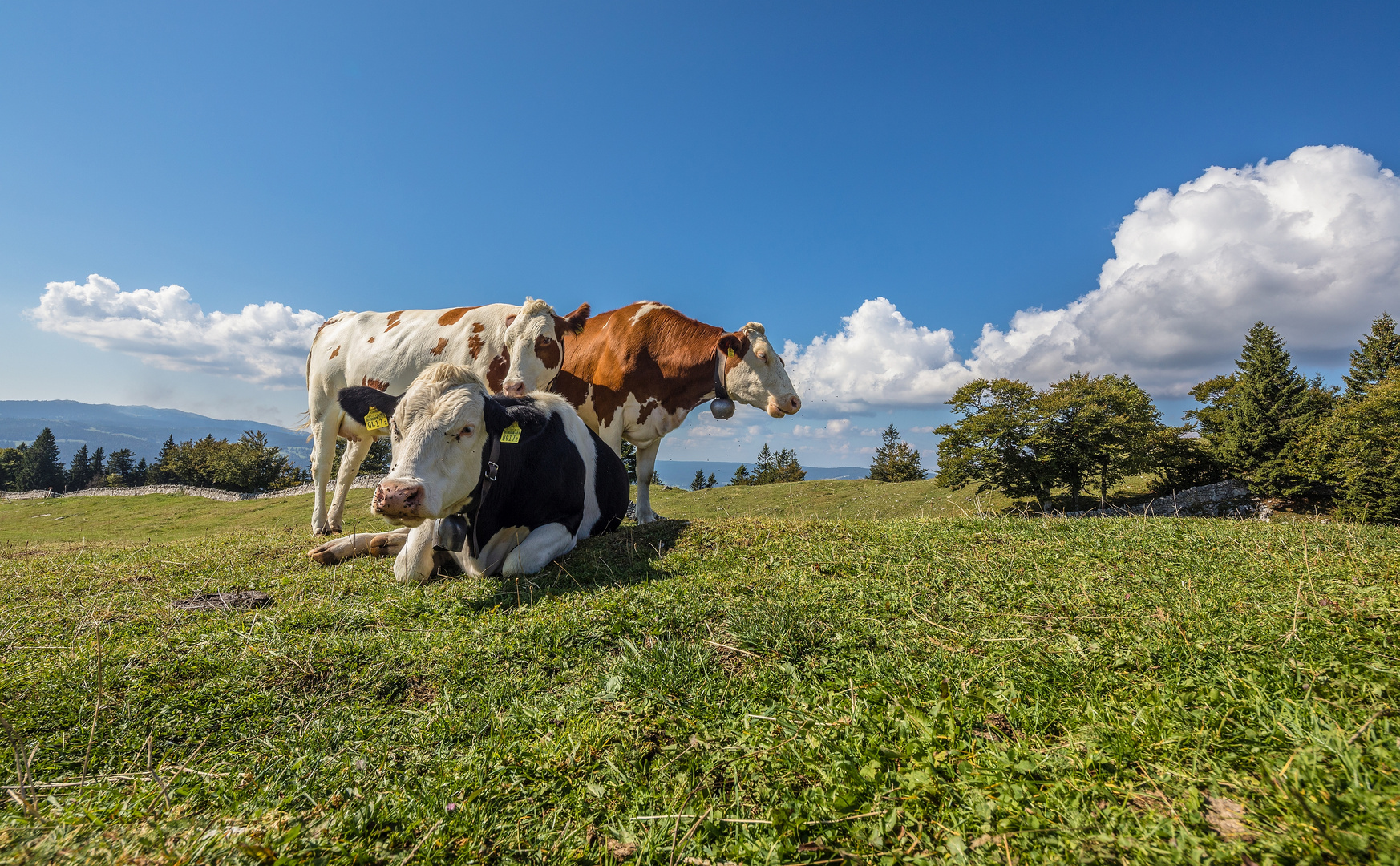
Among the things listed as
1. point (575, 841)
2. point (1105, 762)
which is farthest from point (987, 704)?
point (575, 841)

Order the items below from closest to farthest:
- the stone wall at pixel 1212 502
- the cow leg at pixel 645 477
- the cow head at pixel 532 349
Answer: the cow head at pixel 532 349 < the cow leg at pixel 645 477 < the stone wall at pixel 1212 502

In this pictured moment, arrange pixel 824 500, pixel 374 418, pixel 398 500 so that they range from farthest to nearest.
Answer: pixel 824 500 → pixel 374 418 → pixel 398 500

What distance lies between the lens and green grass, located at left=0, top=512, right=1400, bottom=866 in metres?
1.40

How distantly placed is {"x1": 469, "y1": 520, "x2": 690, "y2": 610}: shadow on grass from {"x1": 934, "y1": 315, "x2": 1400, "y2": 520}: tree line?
27.9m

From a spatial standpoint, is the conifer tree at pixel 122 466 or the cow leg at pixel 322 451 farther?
the conifer tree at pixel 122 466

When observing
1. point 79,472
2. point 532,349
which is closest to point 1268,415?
point 532,349

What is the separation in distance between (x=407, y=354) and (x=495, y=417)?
4479mm

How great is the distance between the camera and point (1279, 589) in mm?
2895

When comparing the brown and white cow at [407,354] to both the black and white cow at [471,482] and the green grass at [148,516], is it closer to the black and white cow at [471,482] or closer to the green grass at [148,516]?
the black and white cow at [471,482]

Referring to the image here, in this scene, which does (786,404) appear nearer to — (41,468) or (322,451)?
(322,451)

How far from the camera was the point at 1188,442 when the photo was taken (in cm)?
3416

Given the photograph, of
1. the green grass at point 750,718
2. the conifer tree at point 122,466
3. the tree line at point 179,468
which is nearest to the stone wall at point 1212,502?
the green grass at point 750,718

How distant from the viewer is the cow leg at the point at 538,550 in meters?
4.55

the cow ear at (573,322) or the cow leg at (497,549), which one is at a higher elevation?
the cow ear at (573,322)
